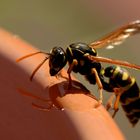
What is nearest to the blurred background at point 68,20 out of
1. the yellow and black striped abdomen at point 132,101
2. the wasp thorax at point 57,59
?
the yellow and black striped abdomen at point 132,101

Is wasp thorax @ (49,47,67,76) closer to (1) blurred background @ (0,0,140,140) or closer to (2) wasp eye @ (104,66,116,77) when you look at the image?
(2) wasp eye @ (104,66,116,77)

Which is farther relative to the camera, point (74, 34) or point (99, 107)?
point (74, 34)

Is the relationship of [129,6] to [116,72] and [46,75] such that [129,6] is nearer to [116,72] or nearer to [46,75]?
[116,72]

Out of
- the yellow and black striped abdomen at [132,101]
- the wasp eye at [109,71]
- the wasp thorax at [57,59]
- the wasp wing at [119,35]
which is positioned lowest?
the yellow and black striped abdomen at [132,101]

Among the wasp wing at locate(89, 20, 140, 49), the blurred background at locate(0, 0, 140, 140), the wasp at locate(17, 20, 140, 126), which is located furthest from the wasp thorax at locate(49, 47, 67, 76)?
the blurred background at locate(0, 0, 140, 140)

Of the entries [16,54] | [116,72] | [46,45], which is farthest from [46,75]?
[46,45]

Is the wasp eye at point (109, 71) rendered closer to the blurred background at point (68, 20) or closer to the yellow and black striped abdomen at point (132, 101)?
the yellow and black striped abdomen at point (132, 101)

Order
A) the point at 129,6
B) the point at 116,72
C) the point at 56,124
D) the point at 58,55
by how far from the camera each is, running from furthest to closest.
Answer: the point at 129,6 < the point at 116,72 < the point at 58,55 < the point at 56,124

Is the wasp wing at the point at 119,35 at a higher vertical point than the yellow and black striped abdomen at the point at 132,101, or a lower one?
higher
